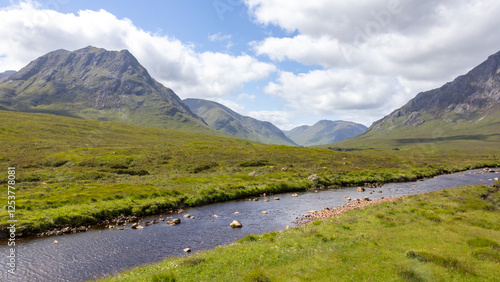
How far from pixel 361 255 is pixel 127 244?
24.7 m

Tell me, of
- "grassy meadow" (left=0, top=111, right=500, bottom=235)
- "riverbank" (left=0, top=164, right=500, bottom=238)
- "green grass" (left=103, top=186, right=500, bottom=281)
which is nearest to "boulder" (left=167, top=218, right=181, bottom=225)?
"riverbank" (left=0, top=164, right=500, bottom=238)

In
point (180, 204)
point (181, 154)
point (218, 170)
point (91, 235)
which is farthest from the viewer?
point (181, 154)

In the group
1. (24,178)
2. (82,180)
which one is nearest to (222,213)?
(82,180)

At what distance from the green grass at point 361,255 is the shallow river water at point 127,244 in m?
5.35

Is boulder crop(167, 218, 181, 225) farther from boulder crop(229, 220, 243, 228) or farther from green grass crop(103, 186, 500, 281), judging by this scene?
green grass crop(103, 186, 500, 281)

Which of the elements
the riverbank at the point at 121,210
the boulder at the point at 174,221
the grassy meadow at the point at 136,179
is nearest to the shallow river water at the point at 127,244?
the boulder at the point at 174,221

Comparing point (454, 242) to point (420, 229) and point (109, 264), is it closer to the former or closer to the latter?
point (420, 229)

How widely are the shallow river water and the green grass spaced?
5.35m

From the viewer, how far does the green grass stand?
16.6 metres

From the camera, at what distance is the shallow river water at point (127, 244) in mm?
23078

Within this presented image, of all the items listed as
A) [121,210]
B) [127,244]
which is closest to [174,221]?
[127,244]

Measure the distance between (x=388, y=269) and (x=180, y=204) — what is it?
123 feet

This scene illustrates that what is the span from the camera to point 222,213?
43.0 m

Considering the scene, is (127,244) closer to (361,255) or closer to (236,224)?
(236,224)
